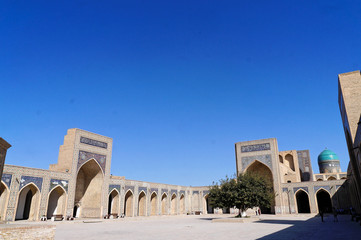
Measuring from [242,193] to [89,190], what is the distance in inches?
541

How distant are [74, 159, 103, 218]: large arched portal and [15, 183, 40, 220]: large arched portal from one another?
3.75 meters

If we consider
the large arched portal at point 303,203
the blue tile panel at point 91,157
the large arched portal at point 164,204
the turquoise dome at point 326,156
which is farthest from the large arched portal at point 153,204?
the turquoise dome at point 326,156

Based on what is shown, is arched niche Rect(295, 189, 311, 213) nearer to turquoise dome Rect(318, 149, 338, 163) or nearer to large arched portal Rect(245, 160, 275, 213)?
large arched portal Rect(245, 160, 275, 213)

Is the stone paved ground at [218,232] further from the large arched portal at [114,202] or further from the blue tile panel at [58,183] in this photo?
the large arched portal at [114,202]

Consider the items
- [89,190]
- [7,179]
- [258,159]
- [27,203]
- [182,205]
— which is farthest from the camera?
[182,205]

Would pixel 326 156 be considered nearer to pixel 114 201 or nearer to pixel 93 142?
pixel 114 201

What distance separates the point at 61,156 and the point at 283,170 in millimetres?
23352

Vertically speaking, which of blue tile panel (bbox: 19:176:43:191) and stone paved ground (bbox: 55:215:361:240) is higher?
blue tile panel (bbox: 19:176:43:191)

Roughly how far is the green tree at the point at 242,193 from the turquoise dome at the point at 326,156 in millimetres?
26931

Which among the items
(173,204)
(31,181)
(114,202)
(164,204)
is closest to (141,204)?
(164,204)

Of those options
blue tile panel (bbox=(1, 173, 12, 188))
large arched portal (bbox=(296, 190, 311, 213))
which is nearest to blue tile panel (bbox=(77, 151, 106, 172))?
blue tile panel (bbox=(1, 173, 12, 188))

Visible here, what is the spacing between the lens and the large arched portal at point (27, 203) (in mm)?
18939

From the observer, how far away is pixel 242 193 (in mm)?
19016

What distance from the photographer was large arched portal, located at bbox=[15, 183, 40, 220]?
1894 centimetres
